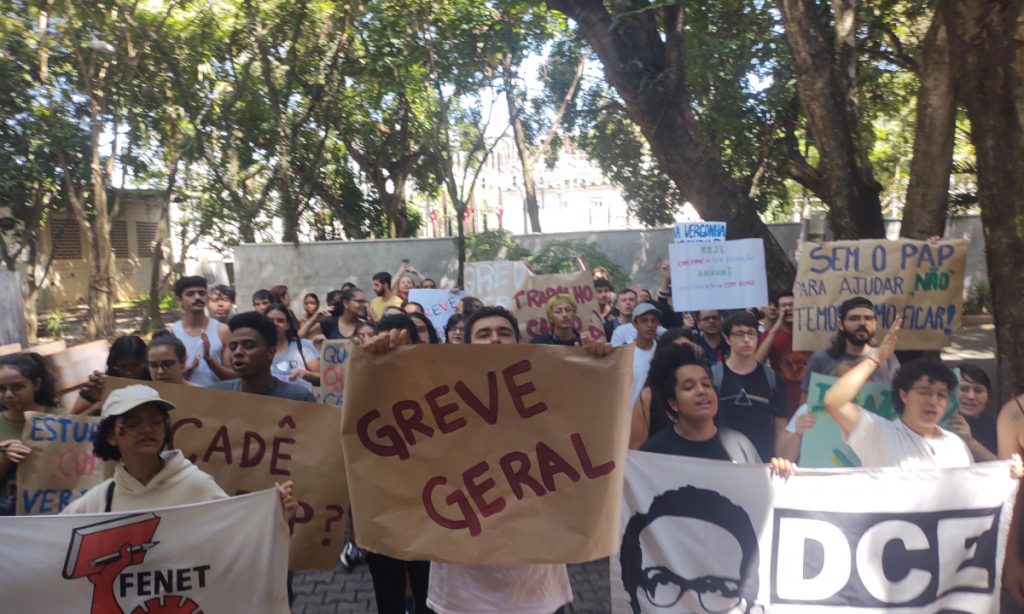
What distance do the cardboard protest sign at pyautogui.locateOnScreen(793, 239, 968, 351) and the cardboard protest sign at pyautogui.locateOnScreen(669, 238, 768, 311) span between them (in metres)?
0.59

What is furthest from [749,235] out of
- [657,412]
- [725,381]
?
[657,412]

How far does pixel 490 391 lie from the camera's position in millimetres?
2941

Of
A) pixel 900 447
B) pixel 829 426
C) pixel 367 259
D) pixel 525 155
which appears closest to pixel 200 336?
pixel 829 426

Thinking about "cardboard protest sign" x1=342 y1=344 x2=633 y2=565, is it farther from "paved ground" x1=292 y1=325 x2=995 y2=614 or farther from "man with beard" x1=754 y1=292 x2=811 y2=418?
"man with beard" x1=754 y1=292 x2=811 y2=418

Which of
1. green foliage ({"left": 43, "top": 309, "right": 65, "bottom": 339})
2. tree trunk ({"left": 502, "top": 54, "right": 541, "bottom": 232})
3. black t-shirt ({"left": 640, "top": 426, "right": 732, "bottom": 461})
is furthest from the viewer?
green foliage ({"left": 43, "top": 309, "right": 65, "bottom": 339})

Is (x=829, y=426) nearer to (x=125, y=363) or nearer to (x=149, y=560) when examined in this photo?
(x=149, y=560)

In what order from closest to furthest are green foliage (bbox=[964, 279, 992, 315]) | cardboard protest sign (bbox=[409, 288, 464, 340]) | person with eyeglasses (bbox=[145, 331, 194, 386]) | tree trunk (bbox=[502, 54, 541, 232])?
person with eyeglasses (bbox=[145, 331, 194, 386]) < cardboard protest sign (bbox=[409, 288, 464, 340]) < green foliage (bbox=[964, 279, 992, 315]) < tree trunk (bbox=[502, 54, 541, 232])

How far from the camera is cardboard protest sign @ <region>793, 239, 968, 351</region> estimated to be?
19.0 feet

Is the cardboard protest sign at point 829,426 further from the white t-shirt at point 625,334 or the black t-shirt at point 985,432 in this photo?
the white t-shirt at point 625,334

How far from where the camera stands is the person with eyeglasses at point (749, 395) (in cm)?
443

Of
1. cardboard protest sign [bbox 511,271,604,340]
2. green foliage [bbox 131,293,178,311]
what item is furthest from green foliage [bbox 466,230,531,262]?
green foliage [bbox 131,293,178,311]

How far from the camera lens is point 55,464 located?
3.77m

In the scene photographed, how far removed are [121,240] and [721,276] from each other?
1072 inches

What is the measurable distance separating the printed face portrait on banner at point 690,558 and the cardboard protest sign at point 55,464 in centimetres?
227
